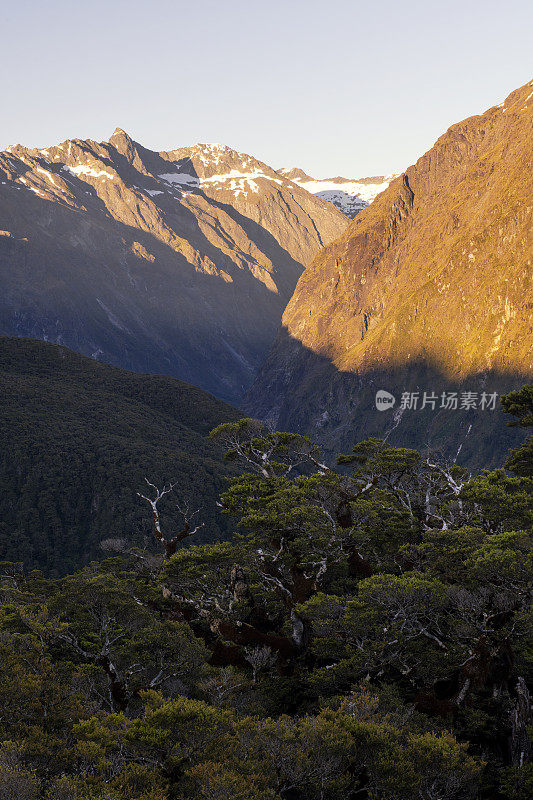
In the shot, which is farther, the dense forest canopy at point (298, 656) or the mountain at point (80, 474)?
the mountain at point (80, 474)

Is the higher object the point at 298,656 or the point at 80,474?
the point at 298,656

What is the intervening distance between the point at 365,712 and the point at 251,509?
20.2 meters

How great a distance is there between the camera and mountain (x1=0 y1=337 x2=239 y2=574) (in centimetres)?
13012

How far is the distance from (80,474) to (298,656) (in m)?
111

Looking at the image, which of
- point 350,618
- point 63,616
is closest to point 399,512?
point 350,618

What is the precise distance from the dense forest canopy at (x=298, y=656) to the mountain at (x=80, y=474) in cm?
6797

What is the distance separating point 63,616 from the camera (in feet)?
142

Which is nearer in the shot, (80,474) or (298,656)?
(298,656)

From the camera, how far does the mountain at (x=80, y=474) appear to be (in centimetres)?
13012

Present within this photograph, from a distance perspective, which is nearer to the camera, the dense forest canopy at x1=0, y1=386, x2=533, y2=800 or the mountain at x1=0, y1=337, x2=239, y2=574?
the dense forest canopy at x1=0, y1=386, x2=533, y2=800

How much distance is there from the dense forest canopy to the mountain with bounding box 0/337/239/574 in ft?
223

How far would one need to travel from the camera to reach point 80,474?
477 feet

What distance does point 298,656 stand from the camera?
4409cm

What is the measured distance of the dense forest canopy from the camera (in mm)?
26266
